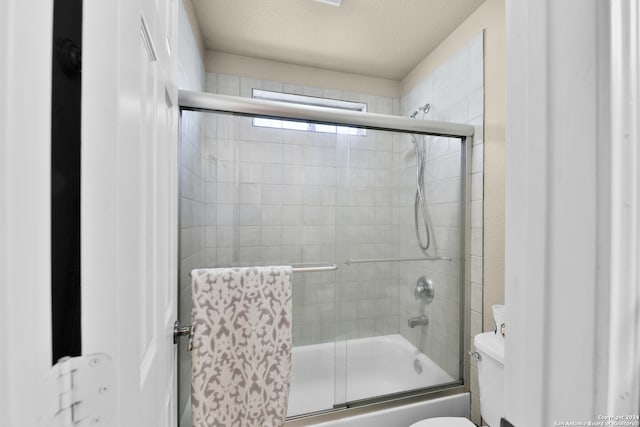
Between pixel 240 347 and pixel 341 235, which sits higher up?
pixel 341 235

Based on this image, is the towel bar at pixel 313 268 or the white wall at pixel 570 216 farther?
the towel bar at pixel 313 268

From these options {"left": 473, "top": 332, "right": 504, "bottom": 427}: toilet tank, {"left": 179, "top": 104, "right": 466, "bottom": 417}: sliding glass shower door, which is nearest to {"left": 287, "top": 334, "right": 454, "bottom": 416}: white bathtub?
{"left": 179, "top": 104, "right": 466, "bottom": 417}: sliding glass shower door

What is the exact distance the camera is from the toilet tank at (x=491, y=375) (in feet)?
3.56

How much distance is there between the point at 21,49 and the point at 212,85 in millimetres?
1914

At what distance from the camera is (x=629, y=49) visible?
28 cm

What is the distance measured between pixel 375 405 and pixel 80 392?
1.49m

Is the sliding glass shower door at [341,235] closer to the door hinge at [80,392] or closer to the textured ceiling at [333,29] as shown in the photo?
the textured ceiling at [333,29]

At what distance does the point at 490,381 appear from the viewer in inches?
44.4

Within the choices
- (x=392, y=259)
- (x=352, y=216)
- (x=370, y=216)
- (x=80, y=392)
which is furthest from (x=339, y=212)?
(x=80, y=392)

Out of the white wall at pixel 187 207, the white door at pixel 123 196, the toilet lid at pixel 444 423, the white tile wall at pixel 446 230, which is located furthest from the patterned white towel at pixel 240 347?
the white tile wall at pixel 446 230

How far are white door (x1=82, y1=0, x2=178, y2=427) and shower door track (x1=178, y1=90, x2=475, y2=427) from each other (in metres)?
0.64

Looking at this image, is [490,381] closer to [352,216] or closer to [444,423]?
[444,423]

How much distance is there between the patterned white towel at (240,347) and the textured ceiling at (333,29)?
1.46 meters

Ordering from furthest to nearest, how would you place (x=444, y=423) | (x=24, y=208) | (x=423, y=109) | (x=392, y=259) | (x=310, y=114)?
(x=423, y=109) < (x=392, y=259) < (x=310, y=114) < (x=444, y=423) < (x=24, y=208)
